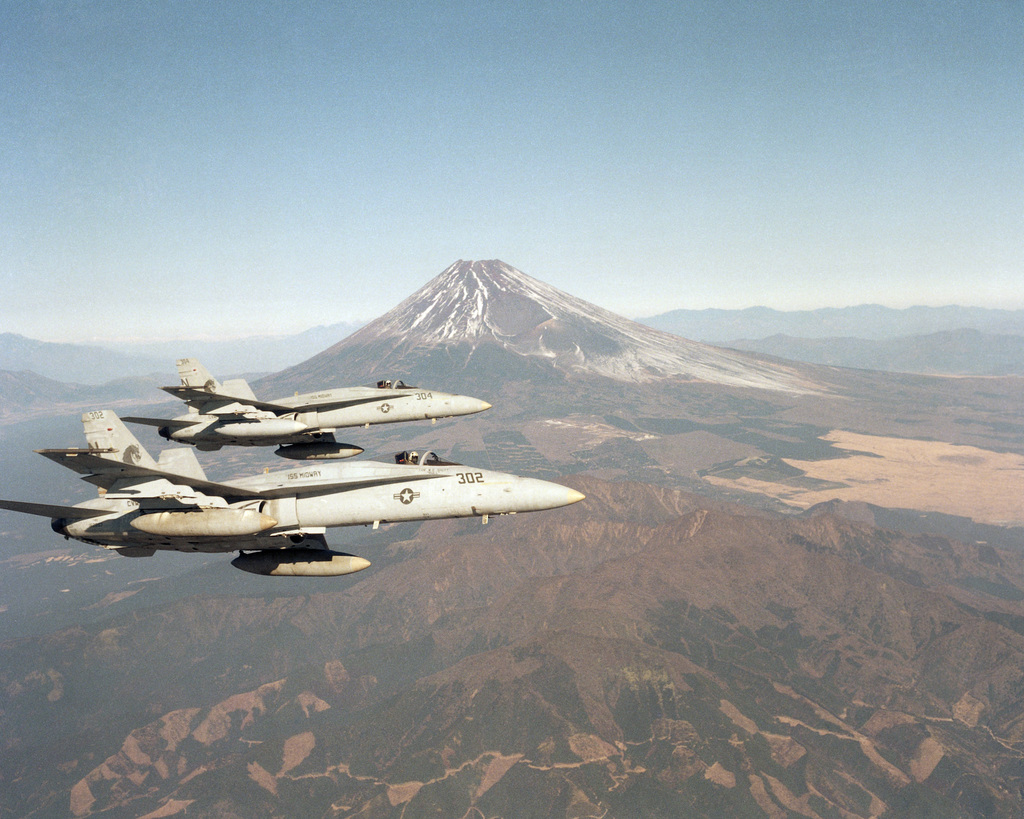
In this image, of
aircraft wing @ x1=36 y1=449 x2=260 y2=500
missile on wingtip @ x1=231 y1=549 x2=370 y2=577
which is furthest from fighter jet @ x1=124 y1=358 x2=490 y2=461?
aircraft wing @ x1=36 y1=449 x2=260 y2=500

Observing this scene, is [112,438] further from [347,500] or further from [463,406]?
[463,406]

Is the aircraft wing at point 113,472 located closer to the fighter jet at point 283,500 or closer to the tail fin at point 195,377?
the fighter jet at point 283,500

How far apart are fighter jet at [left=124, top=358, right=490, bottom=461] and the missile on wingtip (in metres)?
11.5

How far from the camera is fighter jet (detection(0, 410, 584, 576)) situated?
91.0 ft

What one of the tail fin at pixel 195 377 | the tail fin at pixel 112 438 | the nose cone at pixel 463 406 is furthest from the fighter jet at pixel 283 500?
the nose cone at pixel 463 406

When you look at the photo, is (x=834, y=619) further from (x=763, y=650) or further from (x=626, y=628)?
(x=626, y=628)

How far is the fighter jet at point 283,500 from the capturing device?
27750 mm

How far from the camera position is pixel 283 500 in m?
30.8

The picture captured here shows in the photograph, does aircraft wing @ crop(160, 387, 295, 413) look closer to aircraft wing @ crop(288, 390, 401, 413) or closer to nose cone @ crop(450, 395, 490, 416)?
aircraft wing @ crop(288, 390, 401, 413)

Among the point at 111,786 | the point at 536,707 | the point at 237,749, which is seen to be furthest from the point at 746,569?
the point at 111,786

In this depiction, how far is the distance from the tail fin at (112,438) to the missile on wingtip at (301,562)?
8.09 metres

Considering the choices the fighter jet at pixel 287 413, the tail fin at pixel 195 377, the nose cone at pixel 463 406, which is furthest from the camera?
the nose cone at pixel 463 406

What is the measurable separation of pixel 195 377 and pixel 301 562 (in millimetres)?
19677

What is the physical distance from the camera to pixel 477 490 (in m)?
31.5
